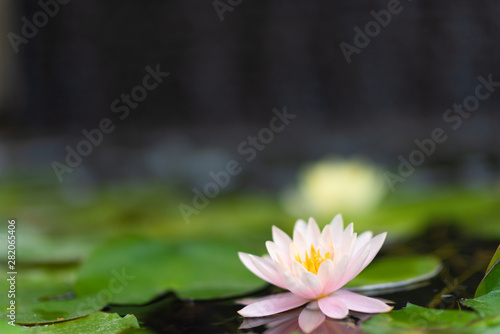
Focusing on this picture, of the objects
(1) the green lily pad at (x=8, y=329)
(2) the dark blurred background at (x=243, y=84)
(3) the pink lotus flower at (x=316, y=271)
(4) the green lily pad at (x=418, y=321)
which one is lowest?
(4) the green lily pad at (x=418, y=321)

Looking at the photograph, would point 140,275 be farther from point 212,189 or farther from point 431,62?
point 431,62

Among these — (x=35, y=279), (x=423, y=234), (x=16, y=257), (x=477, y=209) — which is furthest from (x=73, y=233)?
(x=477, y=209)

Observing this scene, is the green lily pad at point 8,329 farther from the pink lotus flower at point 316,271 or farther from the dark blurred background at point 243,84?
the dark blurred background at point 243,84

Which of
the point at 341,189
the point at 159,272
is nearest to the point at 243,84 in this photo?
the point at 341,189

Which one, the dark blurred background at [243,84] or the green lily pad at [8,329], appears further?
the dark blurred background at [243,84]

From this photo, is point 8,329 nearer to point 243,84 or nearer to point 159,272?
point 159,272

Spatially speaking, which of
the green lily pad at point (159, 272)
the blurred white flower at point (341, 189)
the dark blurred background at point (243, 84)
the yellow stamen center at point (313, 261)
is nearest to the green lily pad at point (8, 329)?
the green lily pad at point (159, 272)

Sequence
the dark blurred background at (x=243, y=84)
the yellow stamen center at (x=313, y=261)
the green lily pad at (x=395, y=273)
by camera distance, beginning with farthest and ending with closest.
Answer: the dark blurred background at (x=243, y=84) → the green lily pad at (x=395, y=273) → the yellow stamen center at (x=313, y=261)
